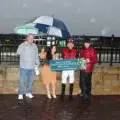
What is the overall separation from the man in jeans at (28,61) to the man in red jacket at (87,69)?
130 centimetres

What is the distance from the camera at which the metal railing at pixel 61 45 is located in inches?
499

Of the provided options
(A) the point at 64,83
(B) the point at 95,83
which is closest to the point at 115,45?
(B) the point at 95,83

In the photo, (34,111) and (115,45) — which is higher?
(115,45)

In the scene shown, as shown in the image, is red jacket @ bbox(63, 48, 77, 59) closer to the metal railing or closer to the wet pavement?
the metal railing

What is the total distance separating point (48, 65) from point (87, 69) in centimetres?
108

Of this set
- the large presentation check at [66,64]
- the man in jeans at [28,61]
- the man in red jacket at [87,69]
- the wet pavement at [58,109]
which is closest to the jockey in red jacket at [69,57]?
the large presentation check at [66,64]

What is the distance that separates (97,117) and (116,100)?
2.48m

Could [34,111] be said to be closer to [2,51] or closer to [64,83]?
[64,83]

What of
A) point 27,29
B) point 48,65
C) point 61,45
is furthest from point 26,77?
point 61,45

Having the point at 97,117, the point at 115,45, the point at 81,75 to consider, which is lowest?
the point at 97,117

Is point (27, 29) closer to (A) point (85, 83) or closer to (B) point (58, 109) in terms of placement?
(A) point (85, 83)

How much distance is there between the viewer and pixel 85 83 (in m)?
11.7

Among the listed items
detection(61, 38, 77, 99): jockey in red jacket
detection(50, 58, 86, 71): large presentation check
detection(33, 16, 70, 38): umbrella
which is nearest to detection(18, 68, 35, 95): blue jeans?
detection(50, 58, 86, 71): large presentation check

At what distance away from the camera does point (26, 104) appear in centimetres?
1077
